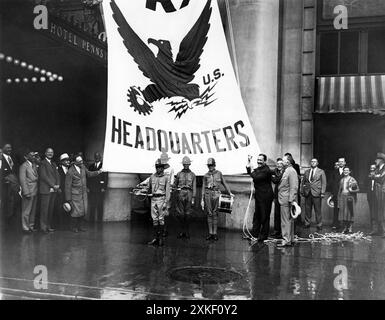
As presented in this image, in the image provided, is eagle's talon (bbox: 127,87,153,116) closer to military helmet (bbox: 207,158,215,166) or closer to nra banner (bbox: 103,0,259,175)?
nra banner (bbox: 103,0,259,175)

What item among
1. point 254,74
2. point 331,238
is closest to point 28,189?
point 254,74

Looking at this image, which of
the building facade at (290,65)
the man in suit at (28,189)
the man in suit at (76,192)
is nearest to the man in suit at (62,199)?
the man in suit at (76,192)

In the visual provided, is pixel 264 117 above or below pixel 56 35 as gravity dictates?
below

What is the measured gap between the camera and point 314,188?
11688 mm

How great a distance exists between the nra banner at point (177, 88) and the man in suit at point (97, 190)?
3435 millimetres

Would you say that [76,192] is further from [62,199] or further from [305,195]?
[305,195]

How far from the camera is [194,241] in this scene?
386 inches

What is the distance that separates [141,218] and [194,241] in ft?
12.0

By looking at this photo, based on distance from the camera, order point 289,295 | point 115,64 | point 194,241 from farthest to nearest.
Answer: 1. point 194,241
2. point 115,64
3. point 289,295

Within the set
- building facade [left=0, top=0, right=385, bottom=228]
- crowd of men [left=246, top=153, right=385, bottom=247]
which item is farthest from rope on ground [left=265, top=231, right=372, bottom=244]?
building facade [left=0, top=0, right=385, bottom=228]

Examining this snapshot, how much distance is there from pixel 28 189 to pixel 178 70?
424cm

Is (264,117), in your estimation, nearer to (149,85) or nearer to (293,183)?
(293,183)

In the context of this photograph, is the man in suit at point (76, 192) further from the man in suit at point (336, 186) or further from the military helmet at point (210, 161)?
the man in suit at point (336, 186)
